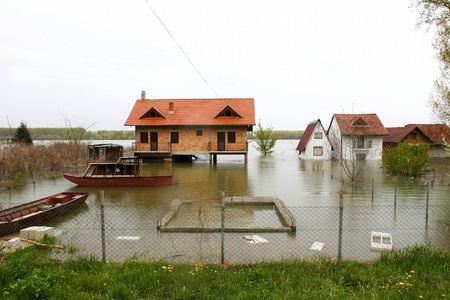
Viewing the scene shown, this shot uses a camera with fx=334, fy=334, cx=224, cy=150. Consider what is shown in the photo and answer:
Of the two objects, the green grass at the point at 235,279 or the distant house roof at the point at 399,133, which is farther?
the distant house roof at the point at 399,133

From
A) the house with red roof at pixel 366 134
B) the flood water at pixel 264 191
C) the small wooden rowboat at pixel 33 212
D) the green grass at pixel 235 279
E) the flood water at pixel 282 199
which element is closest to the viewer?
the green grass at pixel 235 279

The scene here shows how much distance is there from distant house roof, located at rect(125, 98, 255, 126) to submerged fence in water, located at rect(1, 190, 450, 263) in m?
21.0

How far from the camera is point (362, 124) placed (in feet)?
148

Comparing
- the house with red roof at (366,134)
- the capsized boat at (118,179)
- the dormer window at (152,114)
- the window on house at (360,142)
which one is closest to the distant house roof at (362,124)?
the house with red roof at (366,134)

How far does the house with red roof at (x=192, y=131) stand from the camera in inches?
1387

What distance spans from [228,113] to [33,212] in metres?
25.5

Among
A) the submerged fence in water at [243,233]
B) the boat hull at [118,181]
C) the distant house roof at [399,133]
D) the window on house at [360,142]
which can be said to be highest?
the distant house roof at [399,133]

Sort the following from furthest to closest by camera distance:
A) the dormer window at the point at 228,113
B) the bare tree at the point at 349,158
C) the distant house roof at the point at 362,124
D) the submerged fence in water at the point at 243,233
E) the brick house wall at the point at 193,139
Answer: the distant house roof at the point at 362,124
the dormer window at the point at 228,113
the brick house wall at the point at 193,139
the bare tree at the point at 349,158
the submerged fence in water at the point at 243,233

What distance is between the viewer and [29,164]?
26891 millimetres

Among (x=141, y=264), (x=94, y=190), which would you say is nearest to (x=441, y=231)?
(x=141, y=264)

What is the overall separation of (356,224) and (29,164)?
25401 mm

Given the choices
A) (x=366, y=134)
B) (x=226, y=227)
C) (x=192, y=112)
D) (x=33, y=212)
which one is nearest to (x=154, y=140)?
(x=192, y=112)

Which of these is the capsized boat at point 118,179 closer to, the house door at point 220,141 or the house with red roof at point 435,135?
the house door at point 220,141

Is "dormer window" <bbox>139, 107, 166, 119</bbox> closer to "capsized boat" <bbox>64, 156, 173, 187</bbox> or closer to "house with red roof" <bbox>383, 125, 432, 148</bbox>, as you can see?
"capsized boat" <bbox>64, 156, 173, 187</bbox>
